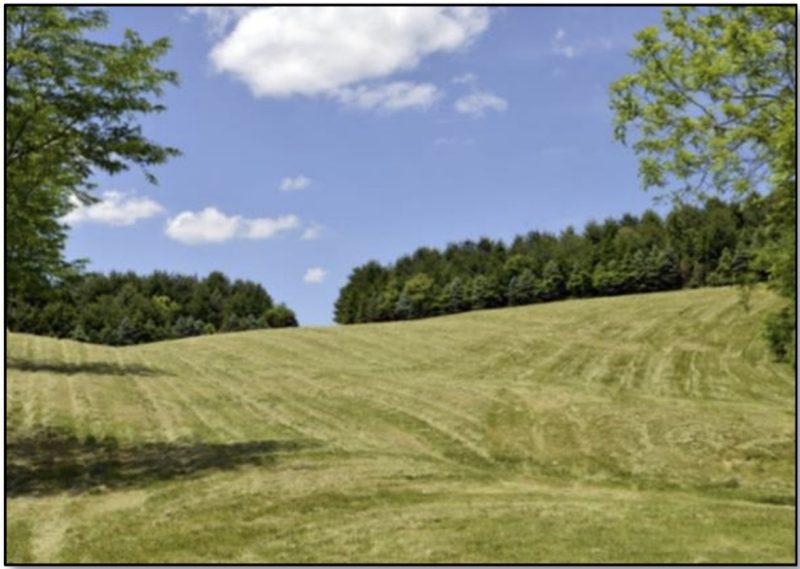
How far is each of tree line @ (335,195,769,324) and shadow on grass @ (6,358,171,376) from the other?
65867 mm

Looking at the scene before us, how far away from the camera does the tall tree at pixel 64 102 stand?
53.0 feet

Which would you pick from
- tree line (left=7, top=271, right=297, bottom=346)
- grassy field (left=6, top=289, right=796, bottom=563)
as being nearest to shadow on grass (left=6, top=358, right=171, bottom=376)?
grassy field (left=6, top=289, right=796, bottom=563)

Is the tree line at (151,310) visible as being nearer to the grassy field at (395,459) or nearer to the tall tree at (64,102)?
the grassy field at (395,459)

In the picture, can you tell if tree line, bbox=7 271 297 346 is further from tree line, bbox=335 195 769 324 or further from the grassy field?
the grassy field

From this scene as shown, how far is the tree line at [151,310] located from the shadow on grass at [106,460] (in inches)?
2563

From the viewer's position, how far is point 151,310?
321ft

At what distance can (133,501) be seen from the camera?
1397 centimetres

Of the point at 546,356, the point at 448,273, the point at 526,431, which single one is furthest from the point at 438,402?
the point at 448,273

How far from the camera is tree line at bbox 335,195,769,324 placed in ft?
305

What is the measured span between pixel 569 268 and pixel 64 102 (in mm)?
87184

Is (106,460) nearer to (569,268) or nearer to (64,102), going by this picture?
(64,102)

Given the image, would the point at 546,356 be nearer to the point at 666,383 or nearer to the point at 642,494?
the point at 666,383

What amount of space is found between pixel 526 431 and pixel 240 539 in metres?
13.2

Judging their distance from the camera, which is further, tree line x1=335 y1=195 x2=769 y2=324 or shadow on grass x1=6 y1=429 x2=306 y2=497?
tree line x1=335 y1=195 x2=769 y2=324
